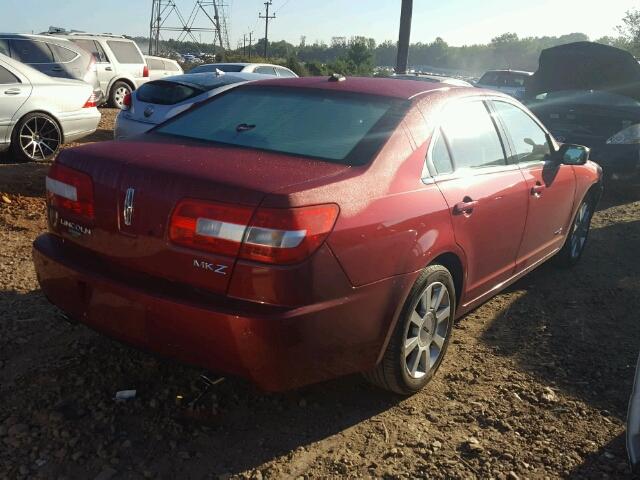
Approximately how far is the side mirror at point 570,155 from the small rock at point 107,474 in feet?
11.5

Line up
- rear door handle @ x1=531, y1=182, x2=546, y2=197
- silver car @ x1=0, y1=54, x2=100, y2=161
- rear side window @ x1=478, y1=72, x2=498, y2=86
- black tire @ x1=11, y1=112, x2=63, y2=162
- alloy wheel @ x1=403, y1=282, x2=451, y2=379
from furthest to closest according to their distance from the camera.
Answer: rear side window @ x1=478, y1=72, x2=498, y2=86 < black tire @ x1=11, y1=112, x2=63, y2=162 < silver car @ x1=0, y1=54, x2=100, y2=161 < rear door handle @ x1=531, y1=182, x2=546, y2=197 < alloy wheel @ x1=403, y1=282, x2=451, y2=379

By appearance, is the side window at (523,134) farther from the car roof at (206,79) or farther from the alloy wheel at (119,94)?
the alloy wheel at (119,94)

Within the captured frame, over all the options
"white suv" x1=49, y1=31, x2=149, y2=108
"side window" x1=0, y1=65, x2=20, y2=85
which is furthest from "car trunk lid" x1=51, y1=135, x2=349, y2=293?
"white suv" x1=49, y1=31, x2=149, y2=108

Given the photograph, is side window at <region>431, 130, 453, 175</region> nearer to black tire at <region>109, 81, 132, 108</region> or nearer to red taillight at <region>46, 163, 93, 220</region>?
red taillight at <region>46, 163, 93, 220</region>

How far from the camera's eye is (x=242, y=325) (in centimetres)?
227

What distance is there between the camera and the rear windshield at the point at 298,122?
114 inches

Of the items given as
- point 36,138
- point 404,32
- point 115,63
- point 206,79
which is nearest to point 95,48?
point 115,63

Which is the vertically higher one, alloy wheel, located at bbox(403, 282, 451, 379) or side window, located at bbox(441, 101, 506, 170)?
side window, located at bbox(441, 101, 506, 170)

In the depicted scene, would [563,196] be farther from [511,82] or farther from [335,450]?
[511,82]

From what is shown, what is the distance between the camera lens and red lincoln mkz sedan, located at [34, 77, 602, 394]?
7.59 ft

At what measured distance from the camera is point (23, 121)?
7.67 metres

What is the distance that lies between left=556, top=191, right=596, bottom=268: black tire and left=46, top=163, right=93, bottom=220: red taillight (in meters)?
3.81

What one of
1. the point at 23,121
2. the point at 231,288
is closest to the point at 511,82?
the point at 23,121

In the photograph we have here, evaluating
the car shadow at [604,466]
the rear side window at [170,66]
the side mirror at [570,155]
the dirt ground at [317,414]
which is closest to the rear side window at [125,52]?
the rear side window at [170,66]
